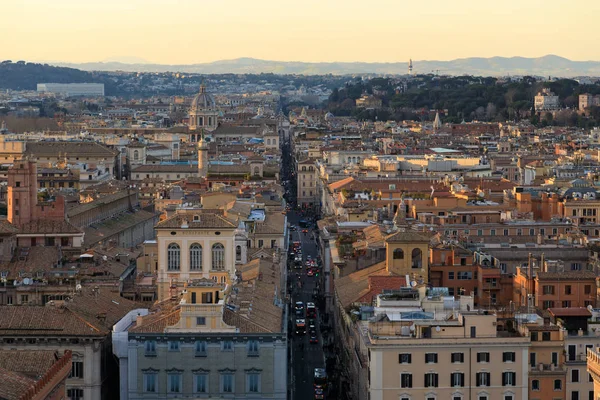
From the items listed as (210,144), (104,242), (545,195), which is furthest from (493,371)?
(210,144)

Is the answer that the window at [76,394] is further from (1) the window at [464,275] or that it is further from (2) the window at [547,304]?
(1) the window at [464,275]

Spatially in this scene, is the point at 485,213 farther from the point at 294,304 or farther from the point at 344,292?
the point at 344,292

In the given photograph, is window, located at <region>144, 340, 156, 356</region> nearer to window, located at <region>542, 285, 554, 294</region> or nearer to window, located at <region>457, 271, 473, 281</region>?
window, located at <region>542, 285, 554, 294</region>

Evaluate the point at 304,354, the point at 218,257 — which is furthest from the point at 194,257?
the point at 304,354

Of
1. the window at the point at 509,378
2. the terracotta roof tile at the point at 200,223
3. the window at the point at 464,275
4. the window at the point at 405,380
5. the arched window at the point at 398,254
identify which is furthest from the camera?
the window at the point at 464,275

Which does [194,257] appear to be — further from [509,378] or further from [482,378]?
[509,378]

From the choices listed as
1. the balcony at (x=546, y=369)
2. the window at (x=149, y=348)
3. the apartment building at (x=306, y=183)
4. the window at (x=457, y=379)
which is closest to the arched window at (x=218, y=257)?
the window at (x=149, y=348)

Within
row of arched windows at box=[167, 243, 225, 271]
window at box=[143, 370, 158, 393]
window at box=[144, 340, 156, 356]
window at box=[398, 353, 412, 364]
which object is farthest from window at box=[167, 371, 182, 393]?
row of arched windows at box=[167, 243, 225, 271]
